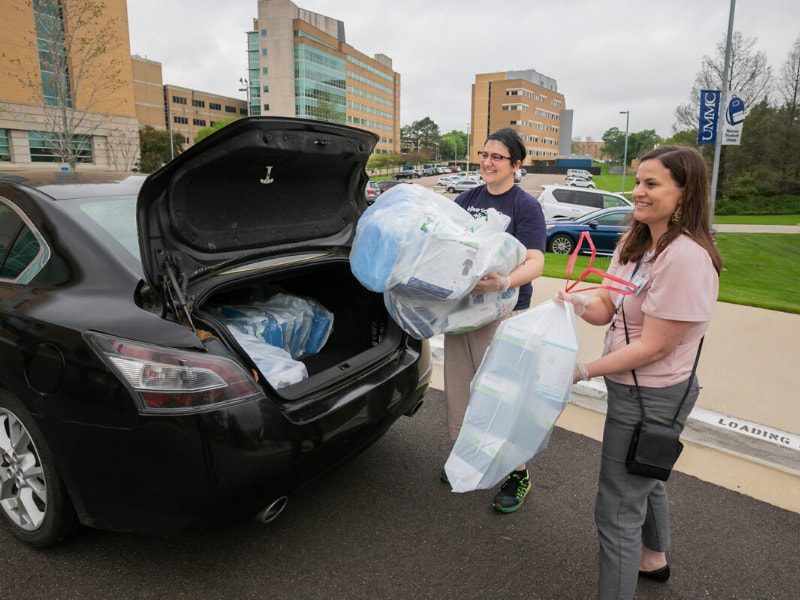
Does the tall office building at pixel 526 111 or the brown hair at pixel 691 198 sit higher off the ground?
the tall office building at pixel 526 111

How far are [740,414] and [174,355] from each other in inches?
137

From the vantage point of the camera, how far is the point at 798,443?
9.97ft

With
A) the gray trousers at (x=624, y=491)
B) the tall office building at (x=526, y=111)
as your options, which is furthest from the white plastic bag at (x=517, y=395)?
the tall office building at (x=526, y=111)

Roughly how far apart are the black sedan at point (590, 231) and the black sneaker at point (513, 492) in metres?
9.69

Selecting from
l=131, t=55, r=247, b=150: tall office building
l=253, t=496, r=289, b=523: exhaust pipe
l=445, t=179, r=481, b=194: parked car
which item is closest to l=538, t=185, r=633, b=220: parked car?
l=253, t=496, r=289, b=523: exhaust pipe

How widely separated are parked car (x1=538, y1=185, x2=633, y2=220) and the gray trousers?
15.1 meters

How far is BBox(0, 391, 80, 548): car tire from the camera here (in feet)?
6.62

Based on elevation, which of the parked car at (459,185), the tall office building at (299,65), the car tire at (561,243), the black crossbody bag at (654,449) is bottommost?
the car tire at (561,243)

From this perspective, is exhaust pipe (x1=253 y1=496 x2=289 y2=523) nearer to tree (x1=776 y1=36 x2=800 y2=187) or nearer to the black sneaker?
the black sneaker

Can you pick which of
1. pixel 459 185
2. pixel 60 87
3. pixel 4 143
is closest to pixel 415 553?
pixel 60 87

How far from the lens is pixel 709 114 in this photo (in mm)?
11586

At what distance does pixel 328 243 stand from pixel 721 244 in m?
15.0

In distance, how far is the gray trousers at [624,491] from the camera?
5.71 ft

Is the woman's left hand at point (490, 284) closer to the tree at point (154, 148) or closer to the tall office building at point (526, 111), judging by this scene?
the tree at point (154, 148)
